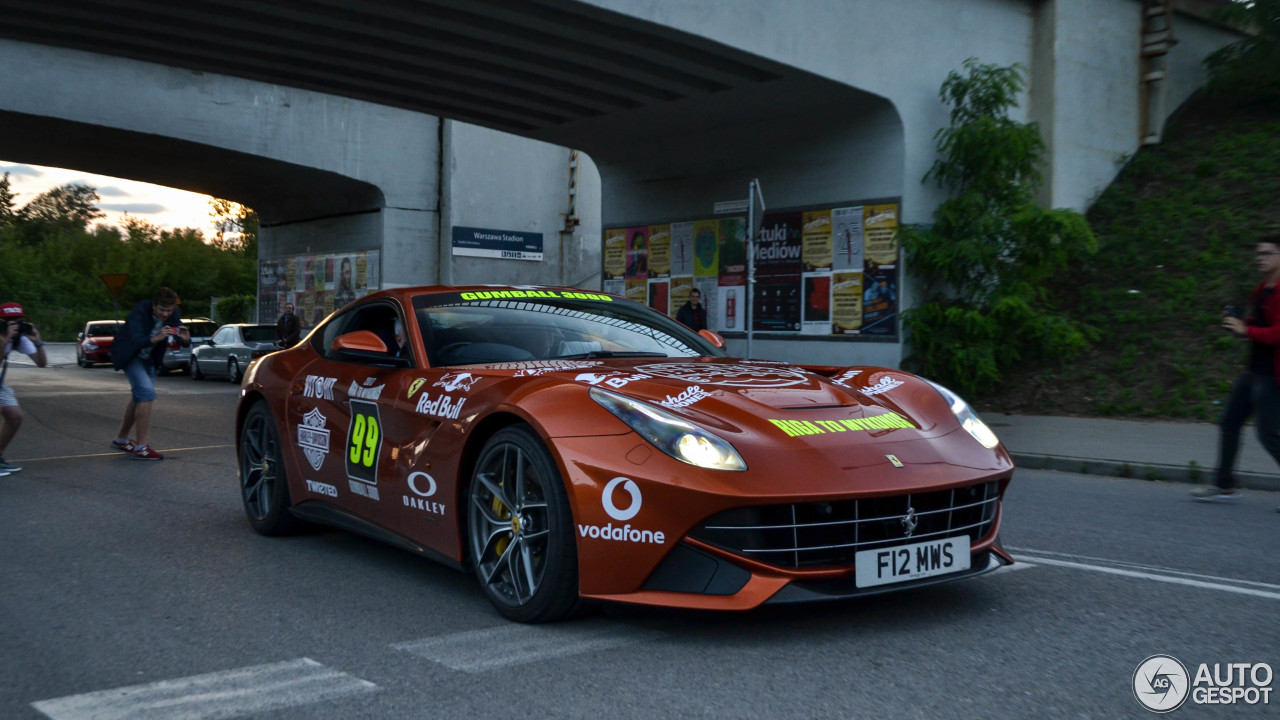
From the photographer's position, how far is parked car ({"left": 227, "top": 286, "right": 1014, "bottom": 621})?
3.56 metres

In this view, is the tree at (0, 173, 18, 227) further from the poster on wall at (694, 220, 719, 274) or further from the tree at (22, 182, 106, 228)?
the poster on wall at (694, 220, 719, 274)

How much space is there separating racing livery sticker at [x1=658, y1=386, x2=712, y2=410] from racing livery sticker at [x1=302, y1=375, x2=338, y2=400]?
214 centimetres

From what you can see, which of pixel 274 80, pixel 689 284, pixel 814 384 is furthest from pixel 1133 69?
pixel 814 384

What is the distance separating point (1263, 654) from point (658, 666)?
196 cm

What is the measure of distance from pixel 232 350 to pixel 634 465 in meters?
22.2

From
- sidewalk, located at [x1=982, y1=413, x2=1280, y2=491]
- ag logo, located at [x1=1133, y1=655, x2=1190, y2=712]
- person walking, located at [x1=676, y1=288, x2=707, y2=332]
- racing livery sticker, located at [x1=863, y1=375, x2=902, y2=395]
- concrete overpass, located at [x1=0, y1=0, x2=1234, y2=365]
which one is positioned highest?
concrete overpass, located at [x1=0, y1=0, x2=1234, y2=365]

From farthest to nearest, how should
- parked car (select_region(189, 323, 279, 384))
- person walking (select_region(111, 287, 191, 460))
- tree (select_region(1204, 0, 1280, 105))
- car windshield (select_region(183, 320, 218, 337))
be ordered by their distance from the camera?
car windshield (select_region(183, 320, 218, 337)) < parked car (select_region(189, 323, 279, 384)) < tree (select_region(1204, 0, 1280, 105)) < person walking (select_region(111, 287, 191, 460))

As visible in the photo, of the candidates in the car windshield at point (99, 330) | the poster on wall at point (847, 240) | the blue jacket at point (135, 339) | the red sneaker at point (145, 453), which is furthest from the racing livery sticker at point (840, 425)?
the car windshield at point (99, 330)

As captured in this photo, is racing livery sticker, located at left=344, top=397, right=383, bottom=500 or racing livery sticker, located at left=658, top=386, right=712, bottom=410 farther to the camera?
racing livery sticker, located at left=344, top=397, right=383, bottom=500

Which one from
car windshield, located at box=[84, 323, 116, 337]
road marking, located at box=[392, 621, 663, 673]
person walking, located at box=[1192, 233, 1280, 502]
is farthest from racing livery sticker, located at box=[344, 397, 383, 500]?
car windshield, located at box=[84, 323, 116, 337]

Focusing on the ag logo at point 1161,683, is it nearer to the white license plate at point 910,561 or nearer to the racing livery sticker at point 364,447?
the white license plate at point 910,561

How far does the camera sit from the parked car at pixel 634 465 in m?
3.56

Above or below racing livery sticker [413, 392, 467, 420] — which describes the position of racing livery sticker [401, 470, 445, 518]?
below

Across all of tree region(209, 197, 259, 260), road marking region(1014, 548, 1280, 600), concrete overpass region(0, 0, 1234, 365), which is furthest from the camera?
tree region(209, 197, 259, 260)
